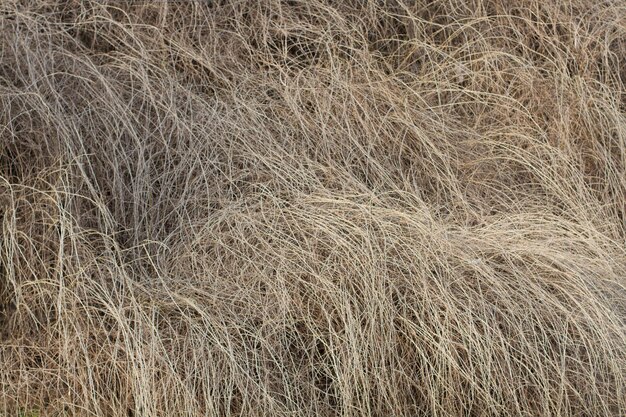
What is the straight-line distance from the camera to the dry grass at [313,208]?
9.98ft

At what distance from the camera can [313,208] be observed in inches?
137

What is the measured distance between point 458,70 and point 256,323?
155 centimetres

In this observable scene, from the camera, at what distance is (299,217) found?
136 inches

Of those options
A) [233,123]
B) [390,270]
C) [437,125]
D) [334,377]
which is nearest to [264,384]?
[334,377]

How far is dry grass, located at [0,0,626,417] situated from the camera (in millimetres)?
3043

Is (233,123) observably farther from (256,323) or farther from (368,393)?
(368,393)

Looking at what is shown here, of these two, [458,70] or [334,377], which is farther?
[458,70]

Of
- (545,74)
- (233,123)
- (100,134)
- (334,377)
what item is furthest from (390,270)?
(545,74)

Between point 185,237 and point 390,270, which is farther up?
point 390,270

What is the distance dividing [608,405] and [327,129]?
55.8 inches

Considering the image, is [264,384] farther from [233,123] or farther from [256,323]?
[233,123]

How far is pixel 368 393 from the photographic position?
9.78 ft

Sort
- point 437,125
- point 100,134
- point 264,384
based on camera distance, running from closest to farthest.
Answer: point 264,384, point 100,134, point 437,125

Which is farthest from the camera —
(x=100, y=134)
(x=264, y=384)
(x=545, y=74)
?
(x=545, y=74)
